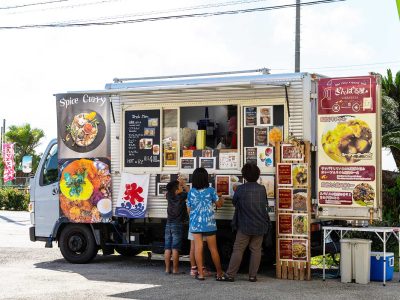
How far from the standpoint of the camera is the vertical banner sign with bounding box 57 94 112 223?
499 inches

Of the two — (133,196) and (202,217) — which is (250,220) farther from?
(133,196)

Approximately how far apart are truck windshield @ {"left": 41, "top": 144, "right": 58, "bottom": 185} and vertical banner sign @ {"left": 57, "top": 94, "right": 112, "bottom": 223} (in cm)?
33

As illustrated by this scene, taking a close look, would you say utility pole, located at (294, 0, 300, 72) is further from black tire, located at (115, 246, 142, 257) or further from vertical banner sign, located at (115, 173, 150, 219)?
vertical banner sign, located at (115, 173, 150, 219)

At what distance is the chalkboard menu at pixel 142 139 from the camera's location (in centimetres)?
1227

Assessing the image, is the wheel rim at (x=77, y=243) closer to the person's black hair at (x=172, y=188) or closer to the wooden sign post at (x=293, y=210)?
the person's black hair at (x=172, y=188)

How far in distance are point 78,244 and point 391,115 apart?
11396 mm

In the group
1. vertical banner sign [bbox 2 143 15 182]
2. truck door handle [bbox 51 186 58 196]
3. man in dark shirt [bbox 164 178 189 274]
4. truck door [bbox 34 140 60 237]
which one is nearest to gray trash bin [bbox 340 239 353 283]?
man in dark shirt [bbox 164 178 189 274]

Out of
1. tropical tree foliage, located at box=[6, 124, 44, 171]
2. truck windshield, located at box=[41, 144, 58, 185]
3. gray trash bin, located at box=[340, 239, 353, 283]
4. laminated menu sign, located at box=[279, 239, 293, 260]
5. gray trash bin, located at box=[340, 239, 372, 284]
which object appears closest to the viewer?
gray trash bin, located at box=[340, 239, 372, 284]

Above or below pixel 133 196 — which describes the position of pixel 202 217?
below

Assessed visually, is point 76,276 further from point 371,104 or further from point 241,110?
point 371,104

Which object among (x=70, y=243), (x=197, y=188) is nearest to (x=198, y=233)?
(x=197, y=188)

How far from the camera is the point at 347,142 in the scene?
1075 cm

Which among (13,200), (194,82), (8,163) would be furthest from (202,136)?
(8,163)

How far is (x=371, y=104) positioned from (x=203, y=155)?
2.83 meters
